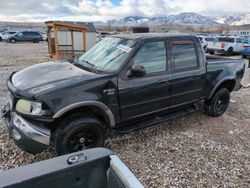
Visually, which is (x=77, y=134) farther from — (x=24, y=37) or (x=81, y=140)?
(x=24, y=37)

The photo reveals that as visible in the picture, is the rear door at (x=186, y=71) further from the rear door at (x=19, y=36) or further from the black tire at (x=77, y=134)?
the rear door at (x=19, y=36)

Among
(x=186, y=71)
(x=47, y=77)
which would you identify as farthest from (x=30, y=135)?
(x=186, y=71)

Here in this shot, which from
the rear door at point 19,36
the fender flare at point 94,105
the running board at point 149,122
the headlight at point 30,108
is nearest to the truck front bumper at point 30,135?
the headlight at point 30,108

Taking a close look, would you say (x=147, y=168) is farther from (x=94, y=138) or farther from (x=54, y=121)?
(x=54, y=121)

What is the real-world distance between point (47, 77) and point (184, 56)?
241cm

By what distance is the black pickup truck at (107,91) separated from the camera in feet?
9.47

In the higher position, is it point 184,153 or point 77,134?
point 77,134

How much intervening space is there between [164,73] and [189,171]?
159cm

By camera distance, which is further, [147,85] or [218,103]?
[218,103]

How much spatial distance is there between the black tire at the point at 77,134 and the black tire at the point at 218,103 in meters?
2.71

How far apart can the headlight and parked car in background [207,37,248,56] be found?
16955mm

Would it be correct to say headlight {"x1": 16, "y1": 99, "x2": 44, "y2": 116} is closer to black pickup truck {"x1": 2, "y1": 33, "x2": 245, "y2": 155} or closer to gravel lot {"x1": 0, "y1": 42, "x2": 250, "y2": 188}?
black pickup truck {"x1": 2, "y1": 33, "x2": 245, "y2": 155}

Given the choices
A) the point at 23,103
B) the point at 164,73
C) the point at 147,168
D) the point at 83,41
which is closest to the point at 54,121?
the point at 23,103

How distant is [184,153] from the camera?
363 cm
